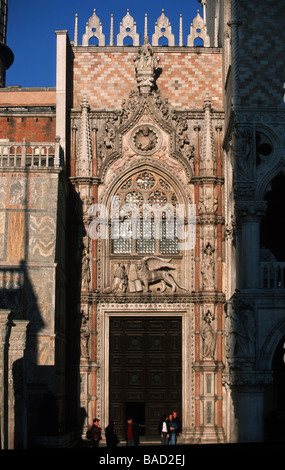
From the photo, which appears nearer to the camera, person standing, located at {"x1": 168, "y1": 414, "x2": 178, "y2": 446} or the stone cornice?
person standing, located at {"x1": 168, "y1": 414, "x2": 178, "y2": 446}

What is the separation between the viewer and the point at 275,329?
24.1 m

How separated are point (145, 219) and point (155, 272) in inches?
66.5

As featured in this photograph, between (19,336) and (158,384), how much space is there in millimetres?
8324

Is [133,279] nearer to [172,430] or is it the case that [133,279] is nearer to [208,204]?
[208,204]

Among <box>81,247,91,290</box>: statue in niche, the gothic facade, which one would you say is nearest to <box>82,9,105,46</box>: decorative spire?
the gothic facade

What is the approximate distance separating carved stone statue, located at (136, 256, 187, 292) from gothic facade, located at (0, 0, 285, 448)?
0.15ft

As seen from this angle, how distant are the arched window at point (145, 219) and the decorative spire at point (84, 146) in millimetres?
1262

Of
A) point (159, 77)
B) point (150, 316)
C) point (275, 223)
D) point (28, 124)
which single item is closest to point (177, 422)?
point (150, 316)

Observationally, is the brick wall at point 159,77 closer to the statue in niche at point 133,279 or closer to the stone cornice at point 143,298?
the statue in niche at point 133,279

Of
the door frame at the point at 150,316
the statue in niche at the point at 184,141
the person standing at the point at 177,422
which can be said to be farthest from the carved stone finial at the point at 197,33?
the person standing at the point at 177,422

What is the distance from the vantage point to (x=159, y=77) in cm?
2884

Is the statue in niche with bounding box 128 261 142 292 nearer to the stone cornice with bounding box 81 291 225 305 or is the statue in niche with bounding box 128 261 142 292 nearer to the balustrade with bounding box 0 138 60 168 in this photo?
the stone cornice with bounding box 81 291 225 305

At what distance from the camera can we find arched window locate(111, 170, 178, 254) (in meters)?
27.8
